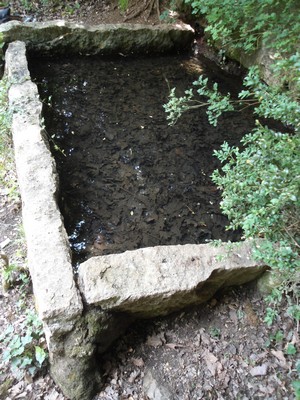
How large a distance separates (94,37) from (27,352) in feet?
15.8

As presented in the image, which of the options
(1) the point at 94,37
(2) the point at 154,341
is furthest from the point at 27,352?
(1) the point at 94,37

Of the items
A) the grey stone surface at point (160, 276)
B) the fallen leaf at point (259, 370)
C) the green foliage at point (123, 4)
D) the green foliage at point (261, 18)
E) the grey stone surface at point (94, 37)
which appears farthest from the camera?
the green foliage at point (123, 4)

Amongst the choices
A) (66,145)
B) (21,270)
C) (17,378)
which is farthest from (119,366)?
(66,145)

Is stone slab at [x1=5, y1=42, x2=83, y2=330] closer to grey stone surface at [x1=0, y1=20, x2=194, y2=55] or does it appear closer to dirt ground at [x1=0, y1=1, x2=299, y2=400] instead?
dirt ground at [x1=0, y1=1, x2=299, y2=400]

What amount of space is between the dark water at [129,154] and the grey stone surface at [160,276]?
2.17 feet

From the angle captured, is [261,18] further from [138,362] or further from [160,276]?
[138,362]

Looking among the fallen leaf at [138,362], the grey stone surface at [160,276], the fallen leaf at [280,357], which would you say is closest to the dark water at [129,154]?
the grey stone surface at [160,276]

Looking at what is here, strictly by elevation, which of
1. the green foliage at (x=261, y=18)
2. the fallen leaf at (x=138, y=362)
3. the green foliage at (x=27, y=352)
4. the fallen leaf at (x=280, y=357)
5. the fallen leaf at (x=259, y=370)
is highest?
the green foliage at (x=261, y=18)

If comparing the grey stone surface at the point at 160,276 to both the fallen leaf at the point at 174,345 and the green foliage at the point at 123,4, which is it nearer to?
the fallen leaf at the point at 174,345

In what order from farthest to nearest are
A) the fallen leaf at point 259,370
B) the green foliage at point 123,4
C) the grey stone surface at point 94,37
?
the green foliage at point 123,4
the grey stone surface at point 94,37
the fallen leaf at point 259,370

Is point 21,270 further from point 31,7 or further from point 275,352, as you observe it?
point 31,7

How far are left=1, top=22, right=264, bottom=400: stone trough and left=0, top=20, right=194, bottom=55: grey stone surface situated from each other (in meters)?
2.95

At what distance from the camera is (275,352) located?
2578 millimetres

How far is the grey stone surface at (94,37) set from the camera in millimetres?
5461
